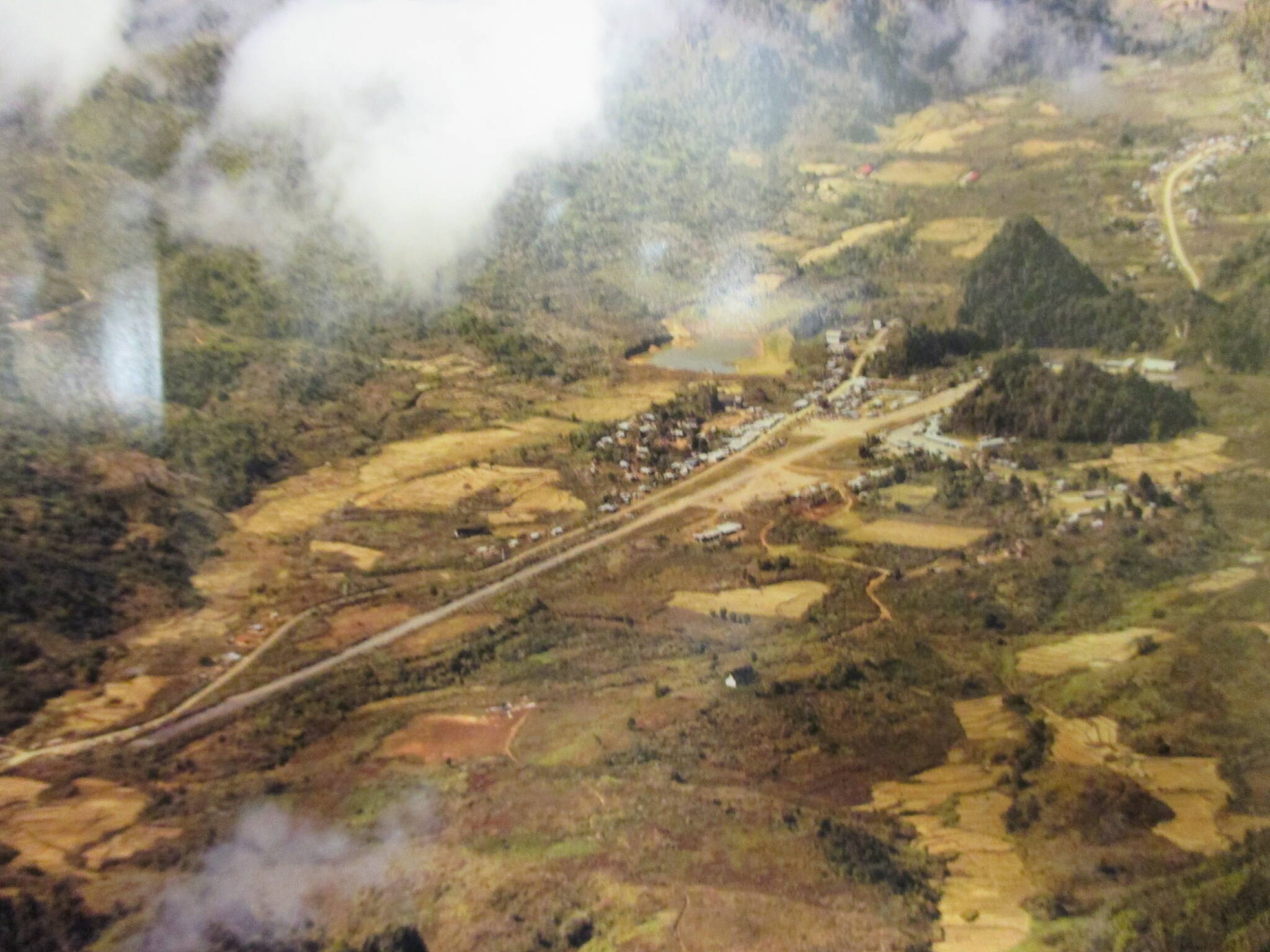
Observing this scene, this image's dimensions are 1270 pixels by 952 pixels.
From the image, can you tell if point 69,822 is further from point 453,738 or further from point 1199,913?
point 1199,913

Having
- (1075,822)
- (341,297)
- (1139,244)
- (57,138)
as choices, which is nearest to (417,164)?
(341,297)

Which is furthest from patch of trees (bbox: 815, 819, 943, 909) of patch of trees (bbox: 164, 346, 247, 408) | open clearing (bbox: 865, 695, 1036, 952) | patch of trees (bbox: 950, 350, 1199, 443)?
patch of trees (bbox: 164, 346, 247, 408)

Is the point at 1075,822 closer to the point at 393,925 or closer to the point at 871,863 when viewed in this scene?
the point at 871,863

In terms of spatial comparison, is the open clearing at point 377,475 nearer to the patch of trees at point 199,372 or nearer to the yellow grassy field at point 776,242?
the patch of trees at point 199,372

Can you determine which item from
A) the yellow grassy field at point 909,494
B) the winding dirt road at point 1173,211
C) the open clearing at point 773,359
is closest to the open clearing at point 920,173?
the winding dirt road at point 1173,211

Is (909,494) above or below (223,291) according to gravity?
below

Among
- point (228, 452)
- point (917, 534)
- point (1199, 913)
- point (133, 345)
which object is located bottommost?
point (1199, 913)

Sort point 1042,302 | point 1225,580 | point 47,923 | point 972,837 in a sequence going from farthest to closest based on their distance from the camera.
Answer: point 1042,302 < point 1225,580 < point 972,837 < point 47,923

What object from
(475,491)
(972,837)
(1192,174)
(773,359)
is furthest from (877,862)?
(1192,174)
